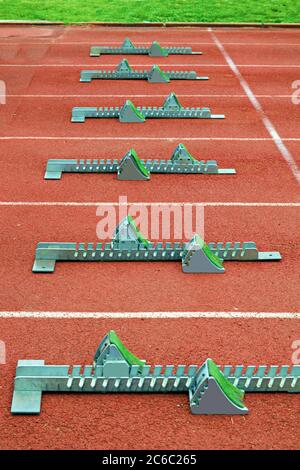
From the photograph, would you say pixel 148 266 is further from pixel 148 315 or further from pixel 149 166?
pixel 149 166

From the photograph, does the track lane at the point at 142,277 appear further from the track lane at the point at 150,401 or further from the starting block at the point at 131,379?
the starting block at the point at 131,379

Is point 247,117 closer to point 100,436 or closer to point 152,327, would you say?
point 152,327

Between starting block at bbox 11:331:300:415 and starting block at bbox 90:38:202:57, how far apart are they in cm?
1152

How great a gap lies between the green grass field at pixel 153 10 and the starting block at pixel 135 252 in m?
13.7

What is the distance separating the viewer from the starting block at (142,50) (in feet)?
50.3

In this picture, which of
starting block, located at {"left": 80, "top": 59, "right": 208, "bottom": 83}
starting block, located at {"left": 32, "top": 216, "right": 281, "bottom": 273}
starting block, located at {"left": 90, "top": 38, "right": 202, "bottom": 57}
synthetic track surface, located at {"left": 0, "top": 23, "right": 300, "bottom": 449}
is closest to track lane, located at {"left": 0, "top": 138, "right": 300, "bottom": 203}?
synthetic track surface, located at {"left": 0, "top": 23, "right": 300, "bottom": 449}

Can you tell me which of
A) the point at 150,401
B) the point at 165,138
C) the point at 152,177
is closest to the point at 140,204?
the point at 152,177

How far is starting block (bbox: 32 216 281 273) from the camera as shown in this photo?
22.0 feet

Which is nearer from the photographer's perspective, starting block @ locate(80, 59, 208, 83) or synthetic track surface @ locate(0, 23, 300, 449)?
synthetic track surface @ locate(0, 23, 300, 449)

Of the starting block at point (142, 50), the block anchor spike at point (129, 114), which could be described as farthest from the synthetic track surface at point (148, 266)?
the starting block at point (142, 50)

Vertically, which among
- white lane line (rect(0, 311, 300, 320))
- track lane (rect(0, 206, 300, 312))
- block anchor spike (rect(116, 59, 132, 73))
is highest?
block anchor spike (rect(116, 59, 132, 73))

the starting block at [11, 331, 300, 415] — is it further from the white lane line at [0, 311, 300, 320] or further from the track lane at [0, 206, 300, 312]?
the track lane at [0, 206, 300, 312]

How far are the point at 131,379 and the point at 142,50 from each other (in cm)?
1191

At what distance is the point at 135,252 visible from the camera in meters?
6.84
